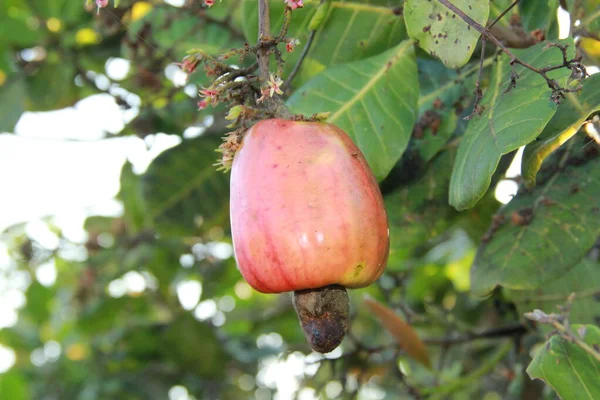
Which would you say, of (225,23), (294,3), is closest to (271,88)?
(294,3)

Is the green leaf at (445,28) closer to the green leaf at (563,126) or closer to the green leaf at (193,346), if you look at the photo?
the green leaf at (563,126)

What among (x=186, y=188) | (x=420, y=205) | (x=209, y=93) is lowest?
(x=186, y=188)

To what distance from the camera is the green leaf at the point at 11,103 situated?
2.43 metres

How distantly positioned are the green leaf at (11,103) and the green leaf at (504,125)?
5.56 ft

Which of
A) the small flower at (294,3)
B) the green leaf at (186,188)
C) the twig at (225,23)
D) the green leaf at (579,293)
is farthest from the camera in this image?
the green leaf at (186,188)

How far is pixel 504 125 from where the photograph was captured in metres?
1.12

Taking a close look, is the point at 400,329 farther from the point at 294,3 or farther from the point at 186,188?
the point at 294,3

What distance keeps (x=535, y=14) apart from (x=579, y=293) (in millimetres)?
705

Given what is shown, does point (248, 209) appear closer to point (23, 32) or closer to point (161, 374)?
point (23, 32)

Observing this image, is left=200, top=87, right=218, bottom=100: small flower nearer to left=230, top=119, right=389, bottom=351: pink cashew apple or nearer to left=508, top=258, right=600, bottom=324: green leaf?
left=230, top=119, right=389, bottom=351: pink cashew apple

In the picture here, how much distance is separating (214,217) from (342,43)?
96cm

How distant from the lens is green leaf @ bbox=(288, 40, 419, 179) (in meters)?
1.34

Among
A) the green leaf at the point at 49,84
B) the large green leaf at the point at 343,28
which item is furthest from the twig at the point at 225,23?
the green leaf at the point at 49,84

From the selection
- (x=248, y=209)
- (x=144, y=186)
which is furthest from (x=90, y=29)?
(x=248, y=209)
